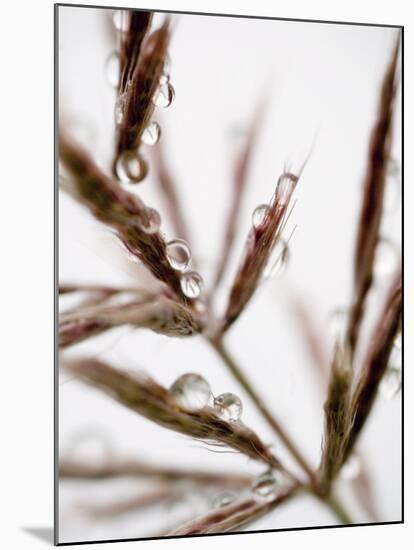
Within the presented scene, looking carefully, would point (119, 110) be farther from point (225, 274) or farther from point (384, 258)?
point (384, 258)

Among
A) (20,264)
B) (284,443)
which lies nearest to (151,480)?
(284,443)

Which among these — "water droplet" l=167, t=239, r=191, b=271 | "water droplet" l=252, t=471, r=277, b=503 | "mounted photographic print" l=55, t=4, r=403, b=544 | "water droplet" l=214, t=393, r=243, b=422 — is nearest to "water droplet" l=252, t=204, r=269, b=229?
"mounted photographic print" l=55, t=4, r=403, b=544

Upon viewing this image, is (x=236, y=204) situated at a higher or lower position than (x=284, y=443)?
higher

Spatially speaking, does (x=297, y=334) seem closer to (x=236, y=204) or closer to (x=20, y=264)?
(x=236, y=204)

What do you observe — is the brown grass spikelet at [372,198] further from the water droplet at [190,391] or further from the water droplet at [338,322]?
the water droplet at [190,391]

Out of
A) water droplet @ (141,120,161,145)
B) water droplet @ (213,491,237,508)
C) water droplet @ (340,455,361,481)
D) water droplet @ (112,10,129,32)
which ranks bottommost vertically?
water droplet @ (213,491,237,508)

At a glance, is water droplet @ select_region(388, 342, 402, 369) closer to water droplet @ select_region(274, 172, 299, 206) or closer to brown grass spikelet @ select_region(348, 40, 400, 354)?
brown grass spikelet @ select_region(348, 40, 400, 354)

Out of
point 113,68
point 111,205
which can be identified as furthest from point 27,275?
point 113,68
